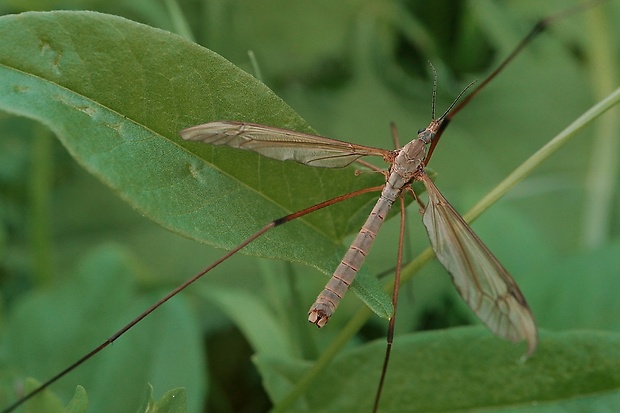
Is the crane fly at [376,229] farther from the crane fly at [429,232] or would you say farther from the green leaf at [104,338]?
the green leaf at [104,338]

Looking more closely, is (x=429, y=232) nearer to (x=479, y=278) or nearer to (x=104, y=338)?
(x=479, y=278)

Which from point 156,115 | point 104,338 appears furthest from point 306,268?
point 156,115

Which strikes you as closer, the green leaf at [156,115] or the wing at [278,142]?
the green leaf at [156,115]

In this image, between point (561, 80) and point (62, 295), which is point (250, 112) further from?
point (561, 80)

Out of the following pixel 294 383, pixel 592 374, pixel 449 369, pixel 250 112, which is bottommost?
pixel 294 383

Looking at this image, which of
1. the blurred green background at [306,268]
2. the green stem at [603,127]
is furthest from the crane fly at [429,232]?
the green stem at [603,127]

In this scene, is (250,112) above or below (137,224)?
above

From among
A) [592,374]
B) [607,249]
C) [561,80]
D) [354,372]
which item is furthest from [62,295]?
[561,80]
